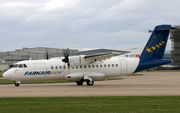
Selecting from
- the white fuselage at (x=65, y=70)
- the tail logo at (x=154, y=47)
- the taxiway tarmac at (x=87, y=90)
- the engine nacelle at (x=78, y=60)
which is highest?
the tail logo at (x=154, y=47)

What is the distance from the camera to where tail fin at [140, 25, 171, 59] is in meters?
28.0

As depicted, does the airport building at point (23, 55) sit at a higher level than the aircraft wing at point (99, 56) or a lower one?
higher

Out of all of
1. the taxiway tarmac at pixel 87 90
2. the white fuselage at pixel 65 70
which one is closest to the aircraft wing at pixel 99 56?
the white fuselage at pixel 65 70

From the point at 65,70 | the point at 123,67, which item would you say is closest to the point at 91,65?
the point at 65,70

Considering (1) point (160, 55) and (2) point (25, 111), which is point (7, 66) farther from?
(2) point (25, 111)

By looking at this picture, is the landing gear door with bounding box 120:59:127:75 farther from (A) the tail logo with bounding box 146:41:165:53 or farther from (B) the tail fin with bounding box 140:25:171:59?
(A) the tail logo with bounding box 146:41:165:53

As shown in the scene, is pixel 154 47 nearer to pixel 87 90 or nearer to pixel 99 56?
pixel 99 56

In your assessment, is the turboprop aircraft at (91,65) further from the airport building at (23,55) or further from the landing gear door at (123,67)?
the airport building at (23,55)

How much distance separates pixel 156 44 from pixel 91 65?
8.50 metres

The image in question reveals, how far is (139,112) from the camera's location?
10.7 m

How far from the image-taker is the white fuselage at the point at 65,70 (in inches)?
977

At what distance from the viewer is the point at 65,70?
2598cm

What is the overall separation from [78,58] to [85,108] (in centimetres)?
1395

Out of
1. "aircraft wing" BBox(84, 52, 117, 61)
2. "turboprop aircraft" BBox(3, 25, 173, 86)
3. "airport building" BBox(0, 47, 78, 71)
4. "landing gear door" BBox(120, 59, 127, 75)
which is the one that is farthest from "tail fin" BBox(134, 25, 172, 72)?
"airport building" BBox(0, 47, 78, 71)
